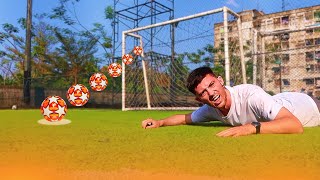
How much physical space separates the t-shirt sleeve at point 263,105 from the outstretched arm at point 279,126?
0.05 meters

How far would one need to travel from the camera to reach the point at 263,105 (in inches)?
114

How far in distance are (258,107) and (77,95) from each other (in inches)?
232

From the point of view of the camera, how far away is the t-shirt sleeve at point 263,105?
285 cm

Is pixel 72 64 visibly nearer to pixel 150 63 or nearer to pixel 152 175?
pixel 150 63

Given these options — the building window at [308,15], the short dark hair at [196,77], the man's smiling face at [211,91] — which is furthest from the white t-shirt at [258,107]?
the building window at [308,15]

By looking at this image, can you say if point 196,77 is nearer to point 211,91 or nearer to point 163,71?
point 211,91

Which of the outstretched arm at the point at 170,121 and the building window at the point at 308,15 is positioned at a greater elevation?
the building window at the point at 308,15

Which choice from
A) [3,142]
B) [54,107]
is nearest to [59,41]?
[54,107]

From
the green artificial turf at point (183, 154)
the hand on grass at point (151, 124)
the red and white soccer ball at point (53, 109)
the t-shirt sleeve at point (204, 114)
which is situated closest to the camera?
the green artificial turf at point (183, 154)

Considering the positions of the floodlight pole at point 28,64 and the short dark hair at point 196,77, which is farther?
the floodlight pole at point 28,64

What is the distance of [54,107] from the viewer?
5023 millimetres

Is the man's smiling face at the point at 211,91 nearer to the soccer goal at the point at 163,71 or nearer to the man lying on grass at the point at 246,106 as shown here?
the man lying on grass at the point at 246,106

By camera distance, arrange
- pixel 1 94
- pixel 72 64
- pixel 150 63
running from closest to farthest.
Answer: pixel 150 63
pixel 1 94
pixel 72 64

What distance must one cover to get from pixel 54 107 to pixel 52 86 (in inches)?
531
